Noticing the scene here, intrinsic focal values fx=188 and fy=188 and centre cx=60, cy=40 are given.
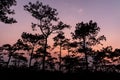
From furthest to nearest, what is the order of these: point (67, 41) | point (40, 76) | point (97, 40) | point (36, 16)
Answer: point (67, 41)
point (97, 40)
point (36, 16)
point (40, 76)

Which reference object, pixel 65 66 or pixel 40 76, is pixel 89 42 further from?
pixel 40 76

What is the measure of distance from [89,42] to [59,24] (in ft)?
29.3

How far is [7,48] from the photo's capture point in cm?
6009

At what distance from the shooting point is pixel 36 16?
36.3 m

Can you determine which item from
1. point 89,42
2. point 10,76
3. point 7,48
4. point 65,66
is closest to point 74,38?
point 89,42

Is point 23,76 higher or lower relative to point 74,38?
lower

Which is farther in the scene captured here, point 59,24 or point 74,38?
point 74,38

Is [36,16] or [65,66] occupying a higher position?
[36,16]

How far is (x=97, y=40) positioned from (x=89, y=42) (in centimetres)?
183

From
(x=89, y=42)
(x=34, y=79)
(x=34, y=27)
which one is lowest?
(x=34, y=79)

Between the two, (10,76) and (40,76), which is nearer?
(10,76)

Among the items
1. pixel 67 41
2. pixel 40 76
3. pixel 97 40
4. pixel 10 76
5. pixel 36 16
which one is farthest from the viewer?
pixel 67 41

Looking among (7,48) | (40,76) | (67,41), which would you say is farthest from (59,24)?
(7,48)

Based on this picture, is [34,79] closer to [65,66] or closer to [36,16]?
[36,16]
